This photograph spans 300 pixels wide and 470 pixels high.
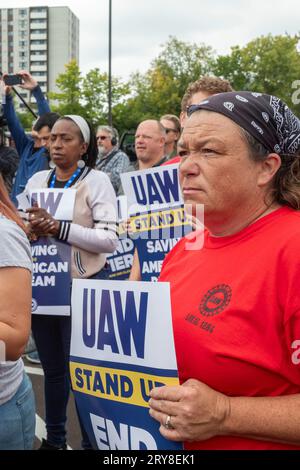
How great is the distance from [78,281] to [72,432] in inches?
87.7

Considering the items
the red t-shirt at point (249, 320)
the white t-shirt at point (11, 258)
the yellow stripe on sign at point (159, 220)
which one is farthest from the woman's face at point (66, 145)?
the red t-shirt at point (249, 320)

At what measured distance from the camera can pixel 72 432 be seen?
12.0 ft

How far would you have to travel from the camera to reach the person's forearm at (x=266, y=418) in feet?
4.50

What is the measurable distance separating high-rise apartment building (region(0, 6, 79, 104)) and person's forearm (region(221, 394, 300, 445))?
85.6 meters

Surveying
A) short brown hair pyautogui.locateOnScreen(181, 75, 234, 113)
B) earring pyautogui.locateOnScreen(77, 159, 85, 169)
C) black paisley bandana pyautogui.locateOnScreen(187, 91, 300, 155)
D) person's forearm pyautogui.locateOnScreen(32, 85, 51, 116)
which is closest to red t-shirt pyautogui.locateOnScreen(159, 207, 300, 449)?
black paisley bandana pyautogui.locateOnScreen(187, 91, 300, 155)

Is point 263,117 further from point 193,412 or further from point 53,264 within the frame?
point 53,264

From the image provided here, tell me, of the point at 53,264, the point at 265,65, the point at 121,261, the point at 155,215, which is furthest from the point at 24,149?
the point at 265,65

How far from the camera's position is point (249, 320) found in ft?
4.60

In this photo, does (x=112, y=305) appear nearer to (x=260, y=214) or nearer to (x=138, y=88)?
(x=260, y=214)

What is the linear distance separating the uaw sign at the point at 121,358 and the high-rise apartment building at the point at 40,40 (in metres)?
85.2

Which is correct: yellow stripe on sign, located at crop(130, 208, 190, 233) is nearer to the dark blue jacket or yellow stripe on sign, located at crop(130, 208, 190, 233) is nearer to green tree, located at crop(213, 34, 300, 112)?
the dark blue jacket

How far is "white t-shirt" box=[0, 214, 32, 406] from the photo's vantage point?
5.54 ft

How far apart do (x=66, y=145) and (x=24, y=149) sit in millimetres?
1834

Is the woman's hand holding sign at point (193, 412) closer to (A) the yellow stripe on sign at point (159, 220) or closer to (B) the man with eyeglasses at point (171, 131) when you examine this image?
(A) the yellow stripe on sign at point (159, 220)
